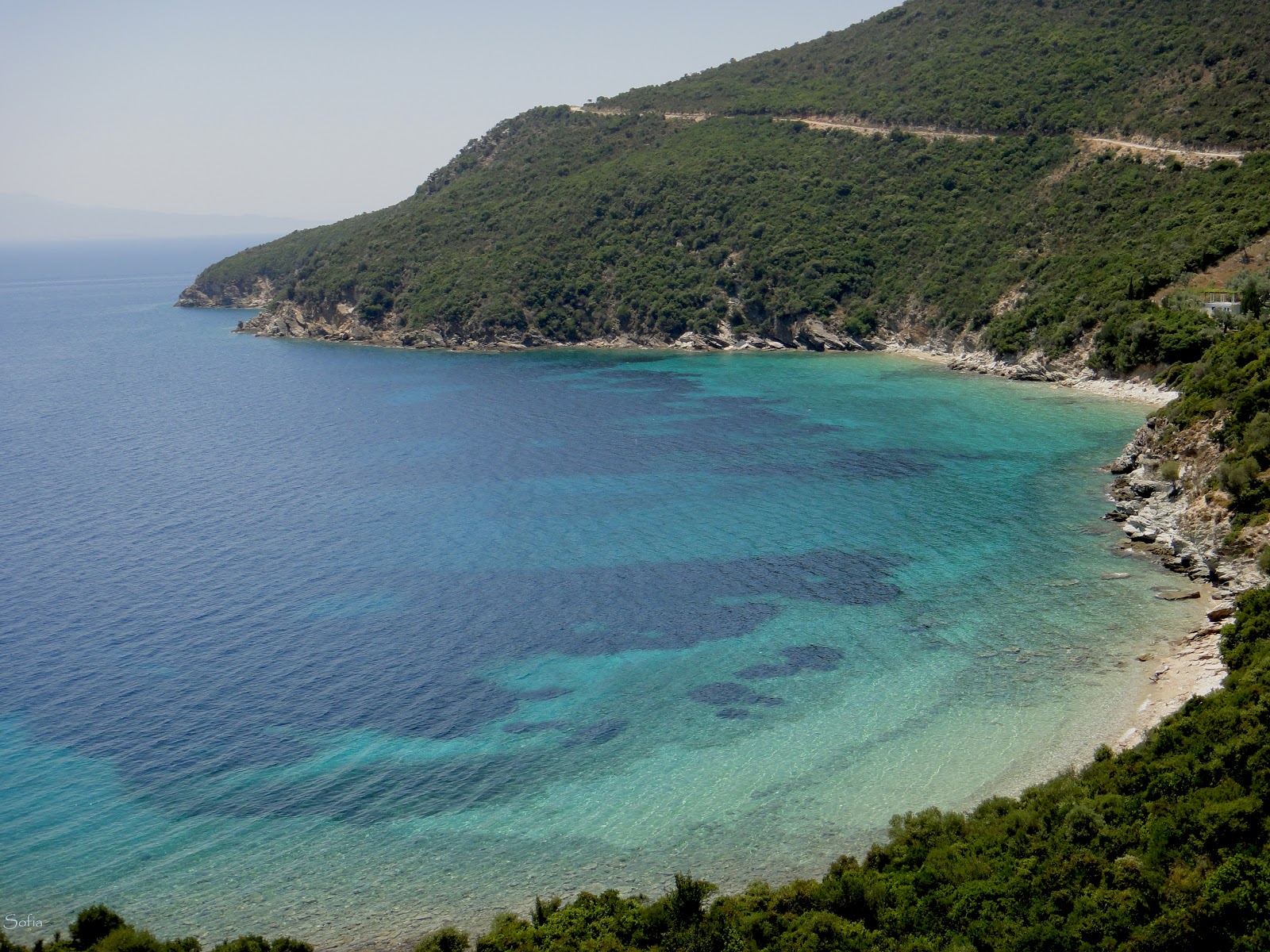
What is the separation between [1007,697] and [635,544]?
2177 cm

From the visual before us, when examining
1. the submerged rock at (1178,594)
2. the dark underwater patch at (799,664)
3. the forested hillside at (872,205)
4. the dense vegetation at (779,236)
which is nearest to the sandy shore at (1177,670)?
the submerged rock at (1178,594)

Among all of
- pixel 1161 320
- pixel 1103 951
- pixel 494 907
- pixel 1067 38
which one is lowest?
pixel 494 907

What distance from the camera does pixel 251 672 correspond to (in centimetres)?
3725

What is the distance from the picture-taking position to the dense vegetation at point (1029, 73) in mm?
86375

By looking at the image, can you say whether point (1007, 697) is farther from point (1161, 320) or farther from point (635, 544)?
point (1161, 320)

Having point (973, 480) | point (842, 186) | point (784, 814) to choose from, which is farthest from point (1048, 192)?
point (784, 814)

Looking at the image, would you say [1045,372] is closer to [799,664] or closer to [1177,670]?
[1177,670]

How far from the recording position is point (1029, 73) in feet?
348

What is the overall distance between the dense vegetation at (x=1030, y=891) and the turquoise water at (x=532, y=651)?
257cm

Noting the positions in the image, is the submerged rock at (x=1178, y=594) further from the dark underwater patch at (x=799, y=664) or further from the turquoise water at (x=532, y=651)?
the dark underwater patch at (x=799, y=664)

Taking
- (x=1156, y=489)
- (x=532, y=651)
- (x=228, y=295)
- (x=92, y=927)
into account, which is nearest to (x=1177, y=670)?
(x=1156, y=489)

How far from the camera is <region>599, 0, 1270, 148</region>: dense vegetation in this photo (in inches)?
3401

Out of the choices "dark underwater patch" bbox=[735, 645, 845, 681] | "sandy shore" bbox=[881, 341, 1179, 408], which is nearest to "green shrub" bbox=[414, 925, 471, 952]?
"dark underwater patch" bbox=[735, 645, 845, 681]

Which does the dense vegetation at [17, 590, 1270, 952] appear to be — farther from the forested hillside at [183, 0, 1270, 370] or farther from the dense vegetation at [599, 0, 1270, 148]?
the dense vegetation at [599, 0, 1270, 148]
